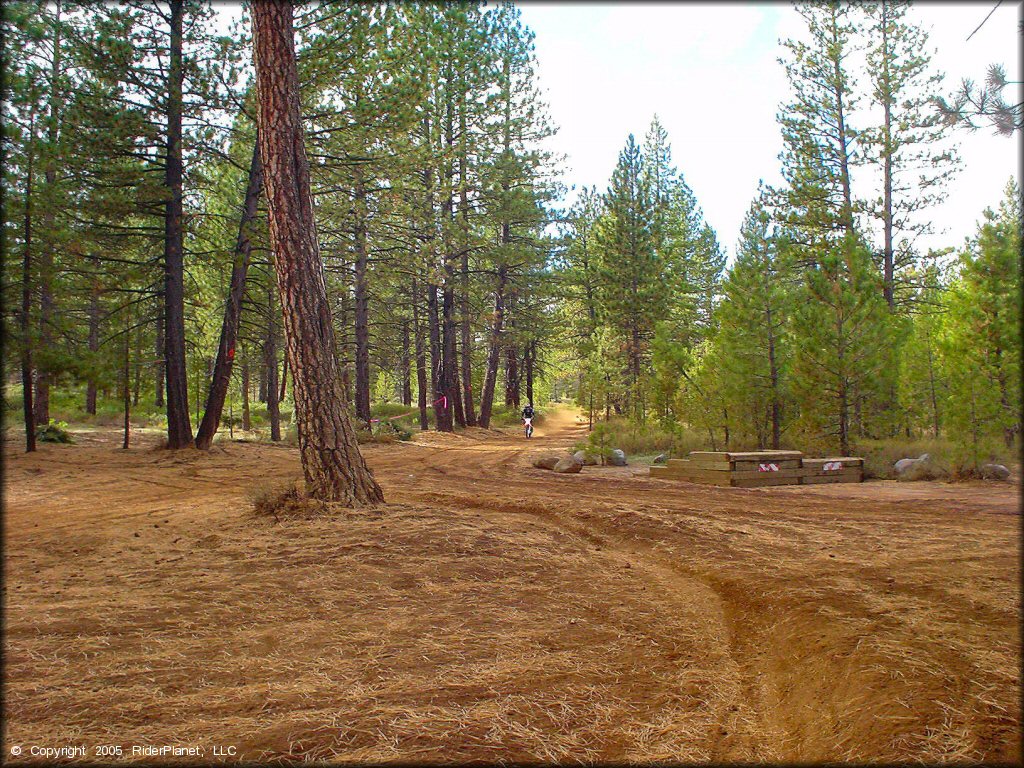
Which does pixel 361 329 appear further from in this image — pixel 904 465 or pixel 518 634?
pixel 518 634

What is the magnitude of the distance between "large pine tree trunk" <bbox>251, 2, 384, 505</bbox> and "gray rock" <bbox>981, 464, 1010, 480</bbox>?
9222mm

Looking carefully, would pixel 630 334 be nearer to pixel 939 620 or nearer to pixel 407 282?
pixel 407 282

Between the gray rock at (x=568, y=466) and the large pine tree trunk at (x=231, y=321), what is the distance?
288 inches

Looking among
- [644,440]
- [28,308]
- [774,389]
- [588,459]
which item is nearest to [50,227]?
[28,308]

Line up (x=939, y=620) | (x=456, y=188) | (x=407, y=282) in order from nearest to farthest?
(x=939, y=620)
(x=456, y=188)
(x=407, y=282)

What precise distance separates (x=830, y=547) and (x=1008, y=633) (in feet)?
7.22

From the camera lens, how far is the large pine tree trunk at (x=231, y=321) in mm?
13125

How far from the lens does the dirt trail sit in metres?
2.24

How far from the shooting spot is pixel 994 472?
9281 mm

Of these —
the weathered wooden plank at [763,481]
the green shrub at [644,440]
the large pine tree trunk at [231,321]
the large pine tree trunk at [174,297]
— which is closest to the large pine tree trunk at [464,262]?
the large pine tree trunk at [231,321]

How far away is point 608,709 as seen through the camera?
8.14 ft

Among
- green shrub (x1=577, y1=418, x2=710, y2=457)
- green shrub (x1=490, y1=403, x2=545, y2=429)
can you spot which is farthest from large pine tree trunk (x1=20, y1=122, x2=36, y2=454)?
green shrub (x1=490, y1=403, x2=545, y2=429)

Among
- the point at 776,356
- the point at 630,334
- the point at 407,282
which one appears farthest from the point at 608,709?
the point at 630,334

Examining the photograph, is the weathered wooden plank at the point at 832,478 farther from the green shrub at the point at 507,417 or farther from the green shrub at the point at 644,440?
the green shrub at the point at 507,417
